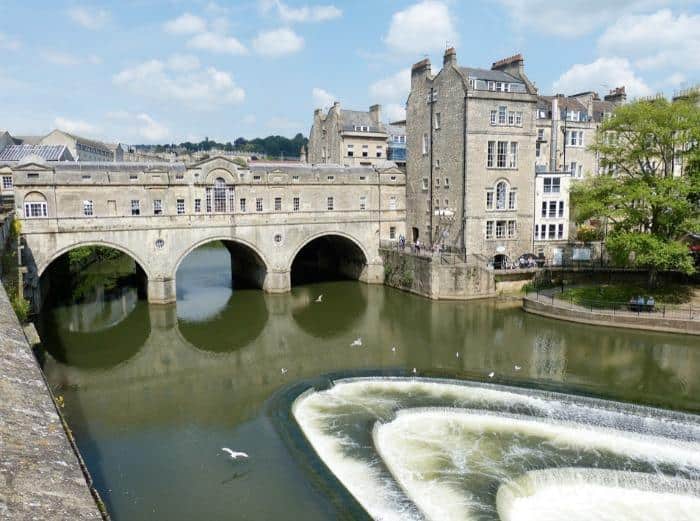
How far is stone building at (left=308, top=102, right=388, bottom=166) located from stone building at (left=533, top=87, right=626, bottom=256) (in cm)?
1511

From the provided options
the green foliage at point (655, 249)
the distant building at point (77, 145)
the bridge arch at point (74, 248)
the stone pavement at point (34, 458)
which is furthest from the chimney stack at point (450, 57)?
the distant building at point (77, 145)

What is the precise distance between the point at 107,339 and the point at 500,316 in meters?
21.6

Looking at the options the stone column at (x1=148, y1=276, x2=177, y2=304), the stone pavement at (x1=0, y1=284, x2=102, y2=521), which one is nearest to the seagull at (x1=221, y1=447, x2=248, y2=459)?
the stone pavement at (x1=0, y1=284, x2=102, y2=521)

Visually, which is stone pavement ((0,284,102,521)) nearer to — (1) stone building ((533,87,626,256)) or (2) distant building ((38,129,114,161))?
(1) stone building ((533,87,626,256))

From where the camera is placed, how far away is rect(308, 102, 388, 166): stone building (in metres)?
54.3

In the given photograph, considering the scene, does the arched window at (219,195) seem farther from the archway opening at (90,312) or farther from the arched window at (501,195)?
the arched window at (501,195)

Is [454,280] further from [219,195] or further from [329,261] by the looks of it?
[219,195]

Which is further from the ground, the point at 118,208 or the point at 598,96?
the point at 598,96

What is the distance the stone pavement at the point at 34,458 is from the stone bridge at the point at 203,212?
21421 millimetres

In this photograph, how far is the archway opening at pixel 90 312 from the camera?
2822cm

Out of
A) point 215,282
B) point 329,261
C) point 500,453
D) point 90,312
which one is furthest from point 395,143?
point 500,453

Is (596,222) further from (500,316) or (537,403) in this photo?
(537,403)

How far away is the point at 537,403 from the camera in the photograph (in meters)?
20.3

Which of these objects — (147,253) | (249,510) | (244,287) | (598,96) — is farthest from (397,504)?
(598,96)
